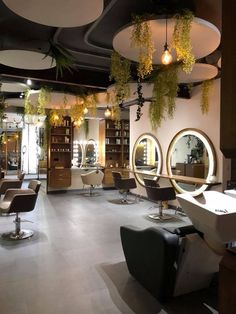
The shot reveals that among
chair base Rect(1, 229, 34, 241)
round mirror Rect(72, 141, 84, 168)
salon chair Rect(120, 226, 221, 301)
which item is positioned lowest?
chair base Rect(1, 229, 34, 241)

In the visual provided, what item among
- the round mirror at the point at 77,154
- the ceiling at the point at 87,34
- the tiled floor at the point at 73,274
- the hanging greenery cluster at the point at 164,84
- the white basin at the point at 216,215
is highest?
the ceiling at the point at 87,34

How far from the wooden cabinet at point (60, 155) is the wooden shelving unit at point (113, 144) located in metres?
1.32

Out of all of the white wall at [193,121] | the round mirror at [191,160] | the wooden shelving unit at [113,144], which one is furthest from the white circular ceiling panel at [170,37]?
the wooden shelving unit at [113,144]

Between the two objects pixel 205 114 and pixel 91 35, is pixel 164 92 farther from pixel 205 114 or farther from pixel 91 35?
pixel 91 35

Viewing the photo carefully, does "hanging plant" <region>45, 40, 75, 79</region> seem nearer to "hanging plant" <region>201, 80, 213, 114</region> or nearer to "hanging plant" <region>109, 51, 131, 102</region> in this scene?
"hanging plant" <region>109, 51, 131, 102</region>

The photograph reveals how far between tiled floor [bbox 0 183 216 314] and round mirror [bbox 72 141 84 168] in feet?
15.3

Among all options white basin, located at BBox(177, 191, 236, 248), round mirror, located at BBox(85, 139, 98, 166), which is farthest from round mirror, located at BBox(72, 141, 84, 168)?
white basin, located at BBox(177, 191, 236, 248)

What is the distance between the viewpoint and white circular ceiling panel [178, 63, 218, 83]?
3.91 meters

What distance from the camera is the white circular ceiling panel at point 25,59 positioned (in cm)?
329

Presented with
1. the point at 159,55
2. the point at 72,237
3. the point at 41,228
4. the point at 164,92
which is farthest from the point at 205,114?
the point at 41,228

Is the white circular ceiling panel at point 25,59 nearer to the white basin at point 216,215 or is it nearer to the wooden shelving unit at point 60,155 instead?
the white basin at point 216,215

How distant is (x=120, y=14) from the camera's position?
10.1ft

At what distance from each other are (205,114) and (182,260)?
3.82m

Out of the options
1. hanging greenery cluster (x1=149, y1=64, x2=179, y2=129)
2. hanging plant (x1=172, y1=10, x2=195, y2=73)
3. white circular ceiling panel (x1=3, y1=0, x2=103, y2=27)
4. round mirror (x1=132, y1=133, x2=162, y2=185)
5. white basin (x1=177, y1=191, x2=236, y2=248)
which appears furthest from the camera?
round mirror (x1=132, y1=133, x2=162, y2=185)
